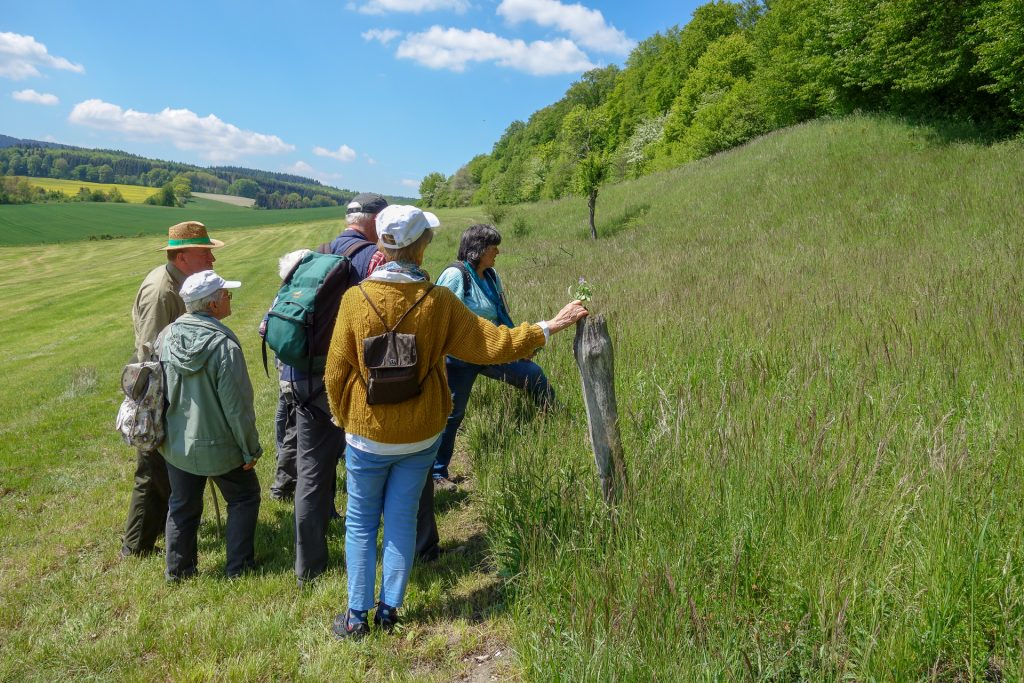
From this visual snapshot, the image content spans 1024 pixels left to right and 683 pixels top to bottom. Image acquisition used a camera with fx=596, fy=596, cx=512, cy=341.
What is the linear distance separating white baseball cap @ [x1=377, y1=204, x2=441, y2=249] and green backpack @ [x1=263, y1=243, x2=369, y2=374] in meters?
0.81

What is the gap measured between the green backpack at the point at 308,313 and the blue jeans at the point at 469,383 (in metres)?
1.28

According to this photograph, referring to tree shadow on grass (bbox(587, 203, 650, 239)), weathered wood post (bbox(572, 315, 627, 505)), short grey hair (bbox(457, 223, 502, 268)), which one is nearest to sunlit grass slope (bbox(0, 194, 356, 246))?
tree shadow on grass (bbox(587, 203, 650, 239))

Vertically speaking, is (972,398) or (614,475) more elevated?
(972,398)

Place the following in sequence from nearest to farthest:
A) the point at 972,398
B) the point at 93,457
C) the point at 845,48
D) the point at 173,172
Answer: the point at 972,398, the point at 93,457, the point at 845,48, the point at 173,172

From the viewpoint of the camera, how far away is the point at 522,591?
2.98 m

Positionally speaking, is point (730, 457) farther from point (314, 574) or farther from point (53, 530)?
point (53, 530)

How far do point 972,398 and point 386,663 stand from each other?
341 centimetres

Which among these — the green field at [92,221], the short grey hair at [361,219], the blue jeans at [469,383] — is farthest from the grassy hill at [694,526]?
the green field at [92,221]

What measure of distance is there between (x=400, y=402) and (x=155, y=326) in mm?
2313

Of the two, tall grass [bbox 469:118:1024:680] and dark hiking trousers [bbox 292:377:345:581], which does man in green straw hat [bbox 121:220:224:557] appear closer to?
dark hiking trousers [bbox 292:377:345:581]

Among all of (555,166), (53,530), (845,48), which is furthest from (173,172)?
(53,530)

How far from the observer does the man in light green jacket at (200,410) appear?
11.4 feet

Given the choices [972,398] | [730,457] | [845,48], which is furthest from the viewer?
[845,48]

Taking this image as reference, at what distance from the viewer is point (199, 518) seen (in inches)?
146
